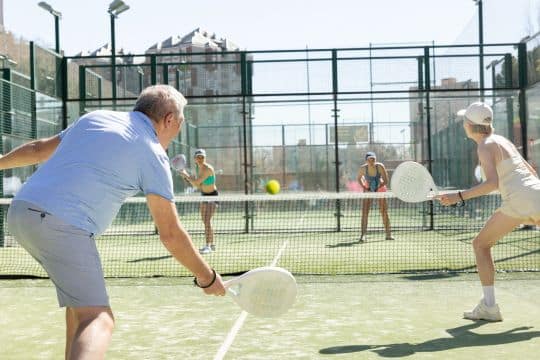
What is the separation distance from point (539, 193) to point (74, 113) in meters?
11.9

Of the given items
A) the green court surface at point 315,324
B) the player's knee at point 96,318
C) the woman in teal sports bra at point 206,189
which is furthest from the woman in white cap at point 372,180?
the player's knee at point 96,318

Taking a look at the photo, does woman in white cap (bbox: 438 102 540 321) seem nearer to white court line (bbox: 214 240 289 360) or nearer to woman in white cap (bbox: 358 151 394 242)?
white court line (bbox: 214 240 289 360)

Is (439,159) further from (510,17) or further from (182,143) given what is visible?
(182,143)

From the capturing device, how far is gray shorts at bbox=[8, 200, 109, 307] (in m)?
2.71

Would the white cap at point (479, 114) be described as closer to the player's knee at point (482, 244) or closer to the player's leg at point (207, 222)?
the player's knee at point (482, 244)

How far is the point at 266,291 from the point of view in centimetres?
331

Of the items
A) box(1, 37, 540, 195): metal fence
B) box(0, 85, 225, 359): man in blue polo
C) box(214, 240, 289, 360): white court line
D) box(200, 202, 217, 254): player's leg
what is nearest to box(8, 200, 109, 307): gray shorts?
box(0, 85, 225, 359): man in blue polo

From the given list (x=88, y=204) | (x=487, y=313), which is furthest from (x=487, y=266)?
(x=88, y=204)

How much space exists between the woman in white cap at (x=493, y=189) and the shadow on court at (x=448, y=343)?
437mm

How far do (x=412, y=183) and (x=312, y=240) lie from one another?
26.3ft

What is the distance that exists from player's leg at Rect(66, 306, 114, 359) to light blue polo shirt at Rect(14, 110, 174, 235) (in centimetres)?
29

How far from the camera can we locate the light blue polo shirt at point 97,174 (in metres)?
2.73

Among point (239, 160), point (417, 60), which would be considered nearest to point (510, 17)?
point (417, 60)

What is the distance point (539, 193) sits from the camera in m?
5.32
